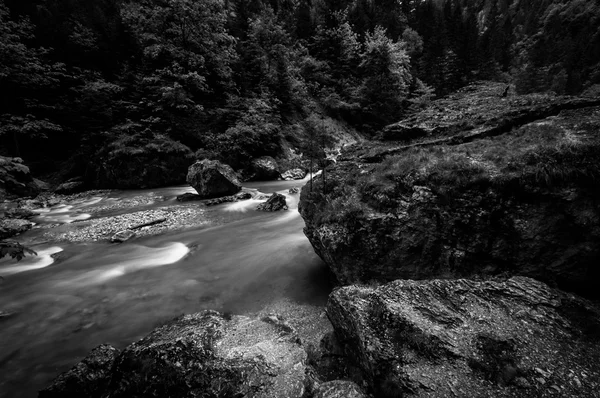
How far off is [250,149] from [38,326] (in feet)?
52.9

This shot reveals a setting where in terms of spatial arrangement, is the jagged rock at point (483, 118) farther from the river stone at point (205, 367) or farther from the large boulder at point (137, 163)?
the large boulder at point (137, 163)

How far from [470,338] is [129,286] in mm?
7831

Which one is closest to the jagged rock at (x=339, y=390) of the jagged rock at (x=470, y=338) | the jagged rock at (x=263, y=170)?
the jagged rock at (x=470, y=338)

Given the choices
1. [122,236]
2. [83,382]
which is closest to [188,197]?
[122,236]

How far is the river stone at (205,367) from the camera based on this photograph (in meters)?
3.19

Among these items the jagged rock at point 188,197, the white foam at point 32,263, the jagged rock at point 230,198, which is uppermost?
the jagged rock at point 188,197

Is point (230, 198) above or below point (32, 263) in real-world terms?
above

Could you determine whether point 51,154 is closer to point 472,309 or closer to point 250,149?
point 250,149

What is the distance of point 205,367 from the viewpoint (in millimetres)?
3379

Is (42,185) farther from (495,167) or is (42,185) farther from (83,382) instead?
(495,167)

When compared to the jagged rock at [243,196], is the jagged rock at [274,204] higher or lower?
lower

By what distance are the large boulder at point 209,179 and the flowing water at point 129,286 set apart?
13.5 ft

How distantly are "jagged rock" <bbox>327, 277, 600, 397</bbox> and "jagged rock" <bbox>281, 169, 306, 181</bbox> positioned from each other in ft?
53.8

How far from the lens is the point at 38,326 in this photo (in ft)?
17.8
